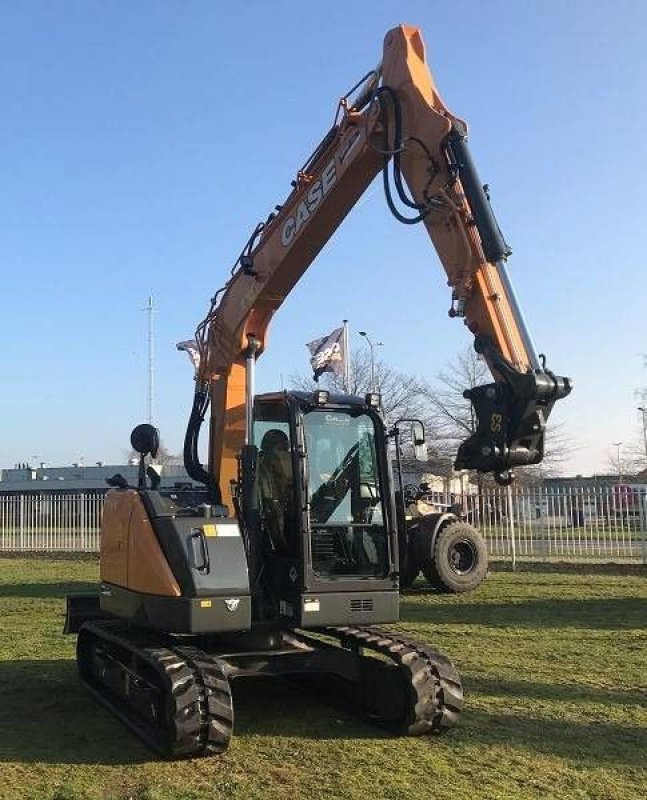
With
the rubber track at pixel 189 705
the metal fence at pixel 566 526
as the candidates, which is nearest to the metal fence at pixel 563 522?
the metal fence at pixel 566 526

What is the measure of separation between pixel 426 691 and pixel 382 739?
48cm

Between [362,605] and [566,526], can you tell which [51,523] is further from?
[362,605]

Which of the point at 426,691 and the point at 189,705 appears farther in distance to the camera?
the point at 426,691

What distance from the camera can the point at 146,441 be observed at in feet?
26.3

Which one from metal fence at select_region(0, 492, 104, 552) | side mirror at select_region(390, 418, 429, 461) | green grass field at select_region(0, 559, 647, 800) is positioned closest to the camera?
green grass field at select_region(0, 559, 647, 800)

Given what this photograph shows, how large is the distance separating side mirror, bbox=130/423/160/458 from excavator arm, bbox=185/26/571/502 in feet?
2.61

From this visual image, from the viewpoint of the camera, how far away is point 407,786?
204 inches

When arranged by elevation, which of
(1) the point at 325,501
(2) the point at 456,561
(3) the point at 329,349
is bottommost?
(2) the point at 456,561

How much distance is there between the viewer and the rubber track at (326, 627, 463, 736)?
606cm

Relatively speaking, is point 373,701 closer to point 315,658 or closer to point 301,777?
point 315,658

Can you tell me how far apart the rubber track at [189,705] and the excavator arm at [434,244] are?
89.9 inches

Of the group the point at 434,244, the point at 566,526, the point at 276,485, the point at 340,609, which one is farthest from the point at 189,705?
the point at 566,526

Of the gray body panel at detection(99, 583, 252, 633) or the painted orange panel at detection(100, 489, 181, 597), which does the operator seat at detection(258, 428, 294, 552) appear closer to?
the gray body panel at detection(99, 583, 252, 633)

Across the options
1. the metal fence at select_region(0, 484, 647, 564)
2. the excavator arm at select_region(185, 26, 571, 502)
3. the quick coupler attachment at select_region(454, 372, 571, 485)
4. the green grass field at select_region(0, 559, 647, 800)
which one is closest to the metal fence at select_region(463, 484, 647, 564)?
the metal fence at select_region(0, 484, 647, 564)
